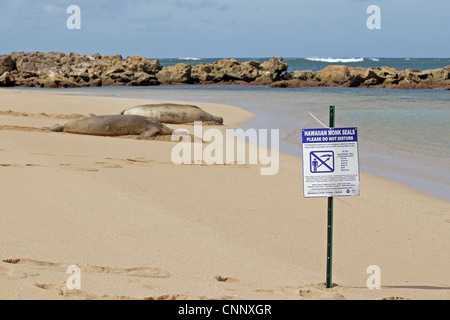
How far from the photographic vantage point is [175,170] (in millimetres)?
8336

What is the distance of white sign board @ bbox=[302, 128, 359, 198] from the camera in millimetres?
4078

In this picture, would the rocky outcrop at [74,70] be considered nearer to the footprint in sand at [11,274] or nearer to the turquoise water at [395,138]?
the turquoise water at [395,138]

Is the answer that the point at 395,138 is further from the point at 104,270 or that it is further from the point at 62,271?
the point at 62,271

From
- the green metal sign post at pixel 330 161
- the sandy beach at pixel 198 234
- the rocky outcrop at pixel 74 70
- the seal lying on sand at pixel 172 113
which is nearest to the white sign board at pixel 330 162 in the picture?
the green metal sign post at pixel 330 161

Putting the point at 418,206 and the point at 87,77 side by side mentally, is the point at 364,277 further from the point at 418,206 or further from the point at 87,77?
the point at 87,77

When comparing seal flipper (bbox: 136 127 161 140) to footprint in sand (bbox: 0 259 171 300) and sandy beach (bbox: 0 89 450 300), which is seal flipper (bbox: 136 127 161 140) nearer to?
sandy beach (bbox: 0 89 450 300)

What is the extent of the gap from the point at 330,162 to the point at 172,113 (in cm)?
1278

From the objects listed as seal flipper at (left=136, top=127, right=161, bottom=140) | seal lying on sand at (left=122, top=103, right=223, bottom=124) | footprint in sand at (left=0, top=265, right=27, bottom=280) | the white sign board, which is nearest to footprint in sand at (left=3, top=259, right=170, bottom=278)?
footprint in sand at (left=0, top=265, right=27, bottom=280)

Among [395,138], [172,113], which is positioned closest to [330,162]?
[395,138]

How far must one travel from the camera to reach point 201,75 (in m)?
60.3

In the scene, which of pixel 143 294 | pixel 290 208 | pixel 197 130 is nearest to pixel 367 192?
pixel 290 208

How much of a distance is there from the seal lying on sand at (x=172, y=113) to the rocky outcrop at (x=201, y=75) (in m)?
32.2

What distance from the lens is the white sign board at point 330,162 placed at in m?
4.08
